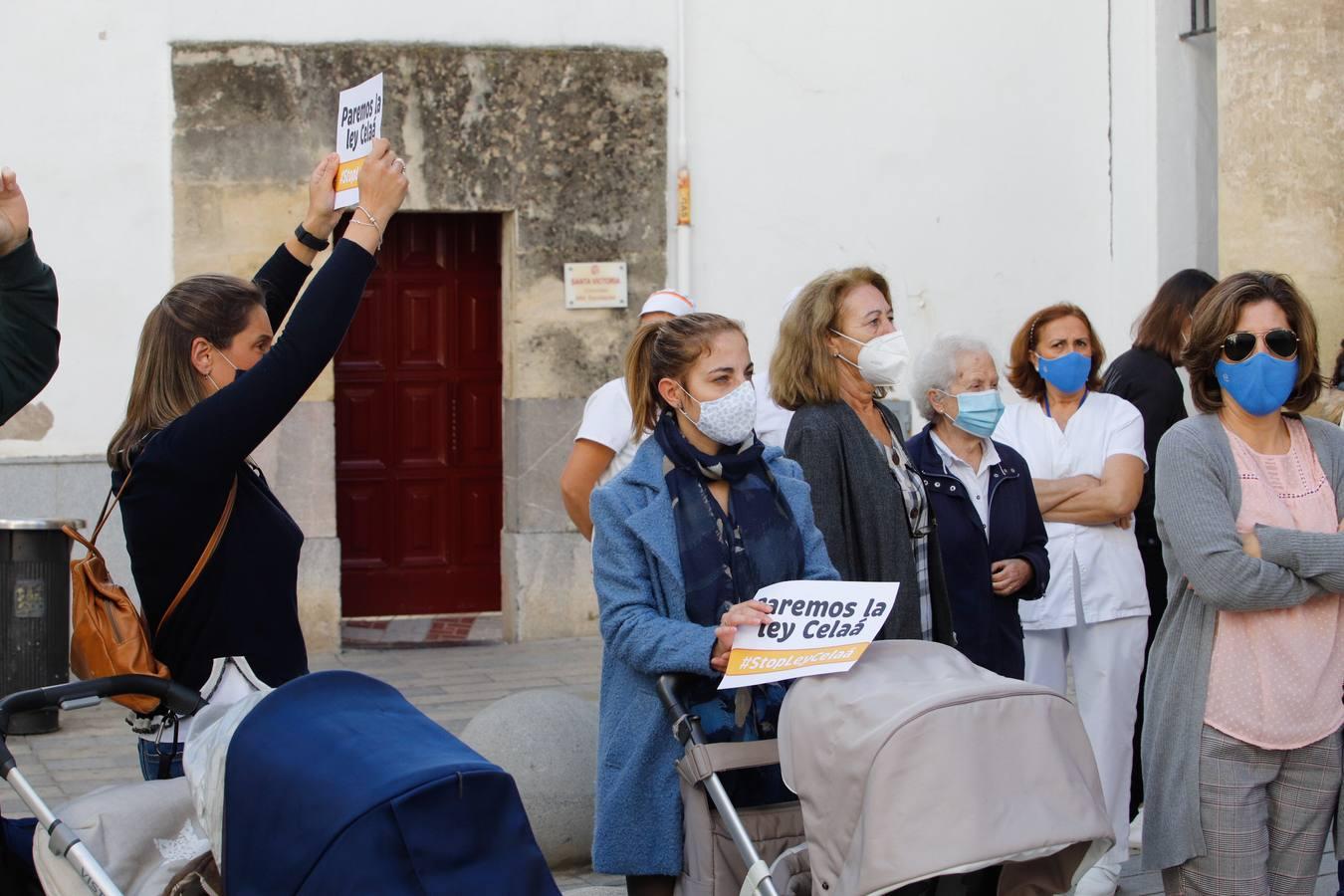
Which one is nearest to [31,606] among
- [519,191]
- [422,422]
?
[422,422]

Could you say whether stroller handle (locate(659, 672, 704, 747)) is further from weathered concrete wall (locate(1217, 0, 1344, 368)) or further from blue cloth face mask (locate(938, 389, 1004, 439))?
weathered concrete wall (locate(1217, 0, 1344, 368))

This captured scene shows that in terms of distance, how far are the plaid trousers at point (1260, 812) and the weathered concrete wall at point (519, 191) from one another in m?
6.54

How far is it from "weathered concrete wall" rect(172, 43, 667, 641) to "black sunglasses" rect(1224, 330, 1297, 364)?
6492 mm

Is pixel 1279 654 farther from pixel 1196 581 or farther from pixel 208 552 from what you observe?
pixel 208 552

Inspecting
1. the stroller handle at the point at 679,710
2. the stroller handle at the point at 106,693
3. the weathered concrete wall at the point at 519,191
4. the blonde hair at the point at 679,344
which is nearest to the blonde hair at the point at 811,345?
the blonde hair at the point at 679,344

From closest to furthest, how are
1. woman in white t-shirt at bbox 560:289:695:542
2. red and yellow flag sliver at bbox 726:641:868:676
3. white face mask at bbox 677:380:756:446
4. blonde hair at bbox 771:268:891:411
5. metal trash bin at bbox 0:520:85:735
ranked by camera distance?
red and yellow flag sliver at bbox 726:641:868:676 → white face mask at bbox 677:380:756:446 → blonde hair at bbox 771:268:891:411 → woman in white t-shirt at bbox 560:289:695:542 → metal trash bin at bbox 0:520:85:735

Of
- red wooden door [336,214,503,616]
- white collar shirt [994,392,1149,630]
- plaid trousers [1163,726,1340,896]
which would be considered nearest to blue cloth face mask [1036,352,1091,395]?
white collar shirt [994,392,1149,630]

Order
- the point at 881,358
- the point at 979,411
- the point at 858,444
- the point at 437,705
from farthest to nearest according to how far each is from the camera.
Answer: the point at 437,705
the point at 979,411
the point at 881,358
the point at 858,444

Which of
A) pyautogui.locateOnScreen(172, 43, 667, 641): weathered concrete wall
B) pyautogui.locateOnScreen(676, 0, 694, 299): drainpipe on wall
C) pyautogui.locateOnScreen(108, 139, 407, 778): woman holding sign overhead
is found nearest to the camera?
pyautogui.locateOnScreen(108, 139, 407, 778): woman holding sign overhead

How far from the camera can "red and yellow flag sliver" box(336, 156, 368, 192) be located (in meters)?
3.88

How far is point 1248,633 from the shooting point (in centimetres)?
A: 406

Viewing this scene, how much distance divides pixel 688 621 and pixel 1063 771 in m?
0.99

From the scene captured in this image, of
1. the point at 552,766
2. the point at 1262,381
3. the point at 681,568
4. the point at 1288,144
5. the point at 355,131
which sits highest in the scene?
the point at 1288,144

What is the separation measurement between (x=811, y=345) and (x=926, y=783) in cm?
205
